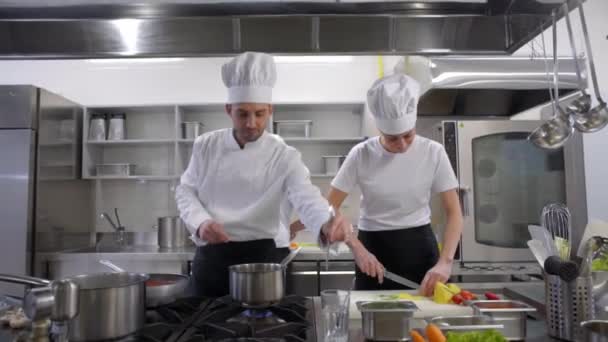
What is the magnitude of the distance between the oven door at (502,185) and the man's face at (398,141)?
697 mm

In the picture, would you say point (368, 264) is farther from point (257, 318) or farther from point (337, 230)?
point (257, 318)

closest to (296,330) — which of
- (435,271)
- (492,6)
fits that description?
(435,271)

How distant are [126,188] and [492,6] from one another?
3.14 meters

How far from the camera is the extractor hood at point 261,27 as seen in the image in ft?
4.08

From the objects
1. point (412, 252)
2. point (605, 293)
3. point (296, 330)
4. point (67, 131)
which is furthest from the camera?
point (67, 131)

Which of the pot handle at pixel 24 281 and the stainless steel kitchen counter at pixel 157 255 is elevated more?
the pot handle at pixel 24 281

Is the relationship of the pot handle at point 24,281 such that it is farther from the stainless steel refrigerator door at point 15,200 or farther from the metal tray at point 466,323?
the stainless steel refrigerator door at point 15,200

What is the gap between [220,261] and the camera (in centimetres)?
151

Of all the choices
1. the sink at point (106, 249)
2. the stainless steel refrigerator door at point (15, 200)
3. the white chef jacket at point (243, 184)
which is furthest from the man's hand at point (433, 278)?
the stainless steel refrigerator door at point (15, 200)

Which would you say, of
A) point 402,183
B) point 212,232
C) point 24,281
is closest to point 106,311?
point 24,281

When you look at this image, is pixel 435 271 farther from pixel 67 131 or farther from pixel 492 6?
pixel 67 131

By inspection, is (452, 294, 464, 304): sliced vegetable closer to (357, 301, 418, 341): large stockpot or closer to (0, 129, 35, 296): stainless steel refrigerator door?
(357, 301, 418, 341): large stockpot

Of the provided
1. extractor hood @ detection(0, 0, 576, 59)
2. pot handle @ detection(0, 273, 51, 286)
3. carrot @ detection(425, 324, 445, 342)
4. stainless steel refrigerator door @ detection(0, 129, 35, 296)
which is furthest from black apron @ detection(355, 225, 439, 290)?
stainless steel refrigerator door @ detection(0, 129, 35, 296)

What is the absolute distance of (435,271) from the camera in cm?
146
